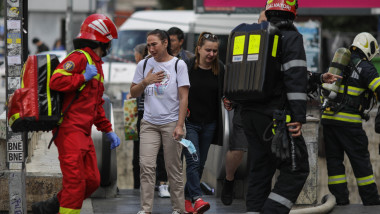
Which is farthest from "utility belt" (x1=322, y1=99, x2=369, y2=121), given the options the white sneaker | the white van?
the white van

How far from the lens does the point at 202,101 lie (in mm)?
7727

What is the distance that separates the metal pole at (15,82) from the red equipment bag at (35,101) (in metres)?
0.62

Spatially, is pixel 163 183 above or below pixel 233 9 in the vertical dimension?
below

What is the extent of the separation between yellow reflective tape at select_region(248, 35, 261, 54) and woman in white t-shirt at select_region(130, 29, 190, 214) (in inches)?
49.0

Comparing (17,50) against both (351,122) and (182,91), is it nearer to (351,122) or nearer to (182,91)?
(182,91)

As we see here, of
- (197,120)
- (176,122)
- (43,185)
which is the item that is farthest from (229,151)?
(43,185)

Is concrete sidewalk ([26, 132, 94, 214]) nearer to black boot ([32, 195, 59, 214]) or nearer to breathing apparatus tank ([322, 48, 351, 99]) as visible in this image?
black boot ([32, 195, 59, 214])

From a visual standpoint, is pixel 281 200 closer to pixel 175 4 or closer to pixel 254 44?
pixel 254 44

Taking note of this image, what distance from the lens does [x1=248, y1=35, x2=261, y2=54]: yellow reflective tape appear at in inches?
233

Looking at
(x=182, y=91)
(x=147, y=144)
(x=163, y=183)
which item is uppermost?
(x=182, y=91)

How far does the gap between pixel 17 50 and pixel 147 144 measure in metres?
1.43


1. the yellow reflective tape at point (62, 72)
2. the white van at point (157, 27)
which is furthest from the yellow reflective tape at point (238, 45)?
the white van at point (157, 27)

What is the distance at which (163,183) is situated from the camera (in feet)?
29.3

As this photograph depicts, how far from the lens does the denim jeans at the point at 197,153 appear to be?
7609 mm
